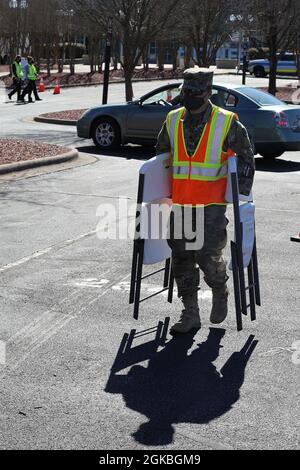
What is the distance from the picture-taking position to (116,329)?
6.54 meters

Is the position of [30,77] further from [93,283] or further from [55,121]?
[93,283]

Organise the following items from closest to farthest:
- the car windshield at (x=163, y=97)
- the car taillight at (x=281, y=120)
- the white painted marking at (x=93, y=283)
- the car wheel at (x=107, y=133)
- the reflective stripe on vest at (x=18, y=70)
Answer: the white painted marking at (x=93, y=283) → the car taillight at (x=281, y=120) → the car windshield at (x=163, y=97) → the car wheel at (x=107, y=133) → the reflective stripe on vest at (x=18, y=70)

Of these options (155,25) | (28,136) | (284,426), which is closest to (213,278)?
(284,426)

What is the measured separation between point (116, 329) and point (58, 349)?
600 millimetres

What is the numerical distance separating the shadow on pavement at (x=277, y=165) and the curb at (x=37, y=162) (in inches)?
133

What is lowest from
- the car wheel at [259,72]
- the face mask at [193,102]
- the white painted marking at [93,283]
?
the car wheel at [259,72]

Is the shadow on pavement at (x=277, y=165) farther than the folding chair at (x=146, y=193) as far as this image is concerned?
Yes

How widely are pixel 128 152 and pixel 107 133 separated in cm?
66

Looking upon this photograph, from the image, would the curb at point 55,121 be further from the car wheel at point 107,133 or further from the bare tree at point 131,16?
the car wheel at point 107,133

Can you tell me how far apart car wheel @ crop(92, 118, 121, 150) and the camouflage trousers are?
12157 millimetres

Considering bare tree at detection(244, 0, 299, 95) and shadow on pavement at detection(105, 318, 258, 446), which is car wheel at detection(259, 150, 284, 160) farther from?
bare tree at detection(244, 0, 299, 95)

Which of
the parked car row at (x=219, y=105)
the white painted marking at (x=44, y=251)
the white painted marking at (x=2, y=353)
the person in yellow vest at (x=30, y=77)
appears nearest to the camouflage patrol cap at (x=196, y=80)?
the white painted marking at (x=2, y=353)

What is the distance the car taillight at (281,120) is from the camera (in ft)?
55.2

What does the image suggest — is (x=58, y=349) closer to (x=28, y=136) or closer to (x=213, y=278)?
(x=213, y=278)
